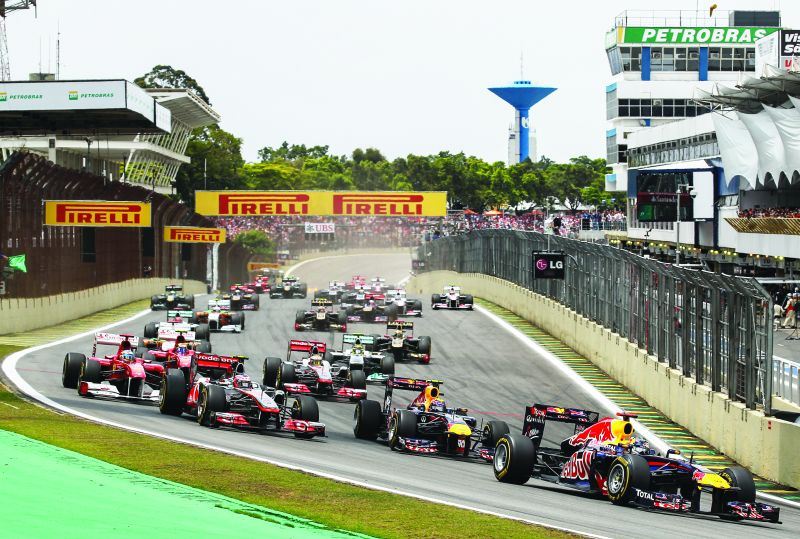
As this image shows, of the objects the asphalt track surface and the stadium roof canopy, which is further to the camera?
the stadium roof canopy

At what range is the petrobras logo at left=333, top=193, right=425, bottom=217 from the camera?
7775cm

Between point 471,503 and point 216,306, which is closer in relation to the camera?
point 471,503

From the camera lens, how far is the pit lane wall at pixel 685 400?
1928 centimetres

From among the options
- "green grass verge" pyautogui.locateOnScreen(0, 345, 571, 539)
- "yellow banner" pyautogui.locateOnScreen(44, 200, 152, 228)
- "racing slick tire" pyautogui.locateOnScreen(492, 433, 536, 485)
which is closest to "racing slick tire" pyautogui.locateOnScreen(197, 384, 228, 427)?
"green grass verge" pyautogui.locateOnScreen(0, 345, 571, 539)

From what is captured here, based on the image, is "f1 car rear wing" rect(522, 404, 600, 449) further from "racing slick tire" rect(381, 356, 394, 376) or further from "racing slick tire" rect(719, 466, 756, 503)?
"racing slick tire" rect(381, 356, 394, 376)

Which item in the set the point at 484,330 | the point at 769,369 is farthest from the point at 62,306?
the point at 769,369

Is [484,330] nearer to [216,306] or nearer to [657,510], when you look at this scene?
[216,306]

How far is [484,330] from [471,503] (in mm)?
30318

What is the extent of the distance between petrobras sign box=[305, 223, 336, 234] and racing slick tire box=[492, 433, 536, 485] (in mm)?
104669

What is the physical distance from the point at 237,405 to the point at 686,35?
9677cm

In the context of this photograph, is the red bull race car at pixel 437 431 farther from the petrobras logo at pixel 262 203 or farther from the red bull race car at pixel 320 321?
the petrobras logo at pixel 262 203

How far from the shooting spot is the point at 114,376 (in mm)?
24422

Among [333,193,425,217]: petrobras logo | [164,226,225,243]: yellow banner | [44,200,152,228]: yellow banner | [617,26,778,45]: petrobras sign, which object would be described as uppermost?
[617,26,778,45]: petrobras sign

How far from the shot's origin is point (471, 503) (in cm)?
1452
